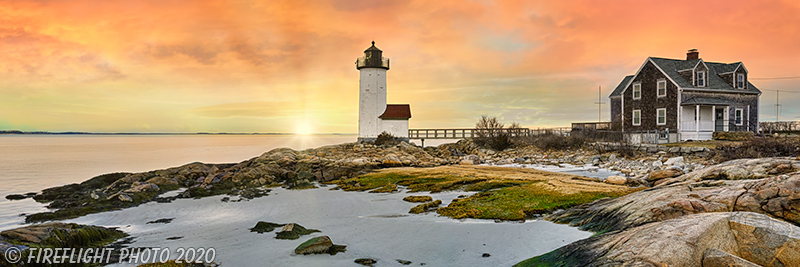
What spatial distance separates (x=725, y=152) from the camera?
1888cm

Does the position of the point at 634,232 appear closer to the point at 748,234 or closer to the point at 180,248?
the point at 748,234

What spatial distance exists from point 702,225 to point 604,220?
2.60m

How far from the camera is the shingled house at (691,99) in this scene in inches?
1105

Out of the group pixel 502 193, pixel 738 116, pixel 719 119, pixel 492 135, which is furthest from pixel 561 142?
pixel 502 193

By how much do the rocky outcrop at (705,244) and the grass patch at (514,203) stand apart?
4.03 meters

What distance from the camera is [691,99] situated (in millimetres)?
28328

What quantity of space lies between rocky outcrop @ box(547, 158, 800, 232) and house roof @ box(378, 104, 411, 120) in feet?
97.1

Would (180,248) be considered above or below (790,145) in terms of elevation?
below

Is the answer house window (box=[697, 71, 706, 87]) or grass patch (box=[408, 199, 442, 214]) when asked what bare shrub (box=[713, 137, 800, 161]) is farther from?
grass patch (box=[408, 199, 442, 214])

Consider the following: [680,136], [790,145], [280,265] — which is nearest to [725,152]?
[790,145]

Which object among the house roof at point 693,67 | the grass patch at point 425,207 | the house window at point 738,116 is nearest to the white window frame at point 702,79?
the house roof at point 693,67

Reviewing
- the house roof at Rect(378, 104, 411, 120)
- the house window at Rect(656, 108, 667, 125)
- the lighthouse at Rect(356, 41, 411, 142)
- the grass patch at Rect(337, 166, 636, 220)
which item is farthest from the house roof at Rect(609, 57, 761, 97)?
the lighthouse at Rect(356, 41, 411, 142)

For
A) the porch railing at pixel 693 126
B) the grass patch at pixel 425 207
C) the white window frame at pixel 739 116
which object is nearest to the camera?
the grass patch at pixel 425 207

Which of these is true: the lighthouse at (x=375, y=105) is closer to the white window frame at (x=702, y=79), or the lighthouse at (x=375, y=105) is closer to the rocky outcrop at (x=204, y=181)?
the rocky outcrop at (x=204, y=181)
